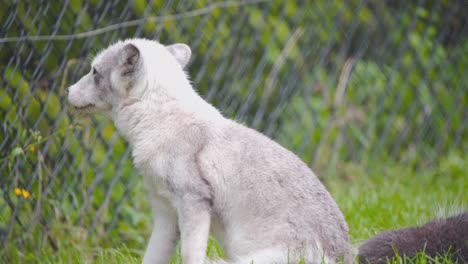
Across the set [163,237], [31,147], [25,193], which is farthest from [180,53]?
[25,193]

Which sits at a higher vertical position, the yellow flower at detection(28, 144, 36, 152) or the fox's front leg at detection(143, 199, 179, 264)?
the yellow flower at detection(28, 144, 36, 152)

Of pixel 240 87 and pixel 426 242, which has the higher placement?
pixel 240 87

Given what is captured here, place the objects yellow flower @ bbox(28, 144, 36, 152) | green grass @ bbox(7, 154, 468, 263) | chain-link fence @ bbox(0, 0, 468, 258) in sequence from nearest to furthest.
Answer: yellow flower @ bbox(28, 144, 36, 152) < green grass @ bbox(7, 154, 468, 263) < chain-link fence @ bbox(0, 0, 468, 258)

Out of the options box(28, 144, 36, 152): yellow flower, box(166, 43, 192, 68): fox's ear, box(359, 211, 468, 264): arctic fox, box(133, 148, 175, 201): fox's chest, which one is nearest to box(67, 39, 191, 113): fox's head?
box(166, 43, 192, 68): fox's ear

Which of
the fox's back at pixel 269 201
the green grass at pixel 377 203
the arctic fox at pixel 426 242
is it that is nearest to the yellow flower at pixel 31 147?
the green grass at pixel 377 203

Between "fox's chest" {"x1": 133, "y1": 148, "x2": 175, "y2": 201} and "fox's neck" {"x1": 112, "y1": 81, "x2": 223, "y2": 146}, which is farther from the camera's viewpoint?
"fox's neck" {"x1": 112, "y1": 81, "x2": 223, "y2": 146}

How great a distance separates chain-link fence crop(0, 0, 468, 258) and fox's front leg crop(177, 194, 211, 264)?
46.5 inches

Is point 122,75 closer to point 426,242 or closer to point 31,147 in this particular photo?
point 31,147

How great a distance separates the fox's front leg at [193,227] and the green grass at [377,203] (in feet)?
1.96

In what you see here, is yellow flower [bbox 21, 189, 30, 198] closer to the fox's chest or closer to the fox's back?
the fox's chest

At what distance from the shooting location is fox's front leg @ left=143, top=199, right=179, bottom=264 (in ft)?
11.9

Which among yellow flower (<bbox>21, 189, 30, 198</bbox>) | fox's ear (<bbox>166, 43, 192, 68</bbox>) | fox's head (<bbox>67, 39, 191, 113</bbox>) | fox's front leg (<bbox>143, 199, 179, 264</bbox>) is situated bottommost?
fox's front leg (<bbox>143, 199, 179, 264</bbox>)

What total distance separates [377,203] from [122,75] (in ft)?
7.36

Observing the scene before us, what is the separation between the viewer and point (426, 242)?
3.49 m
